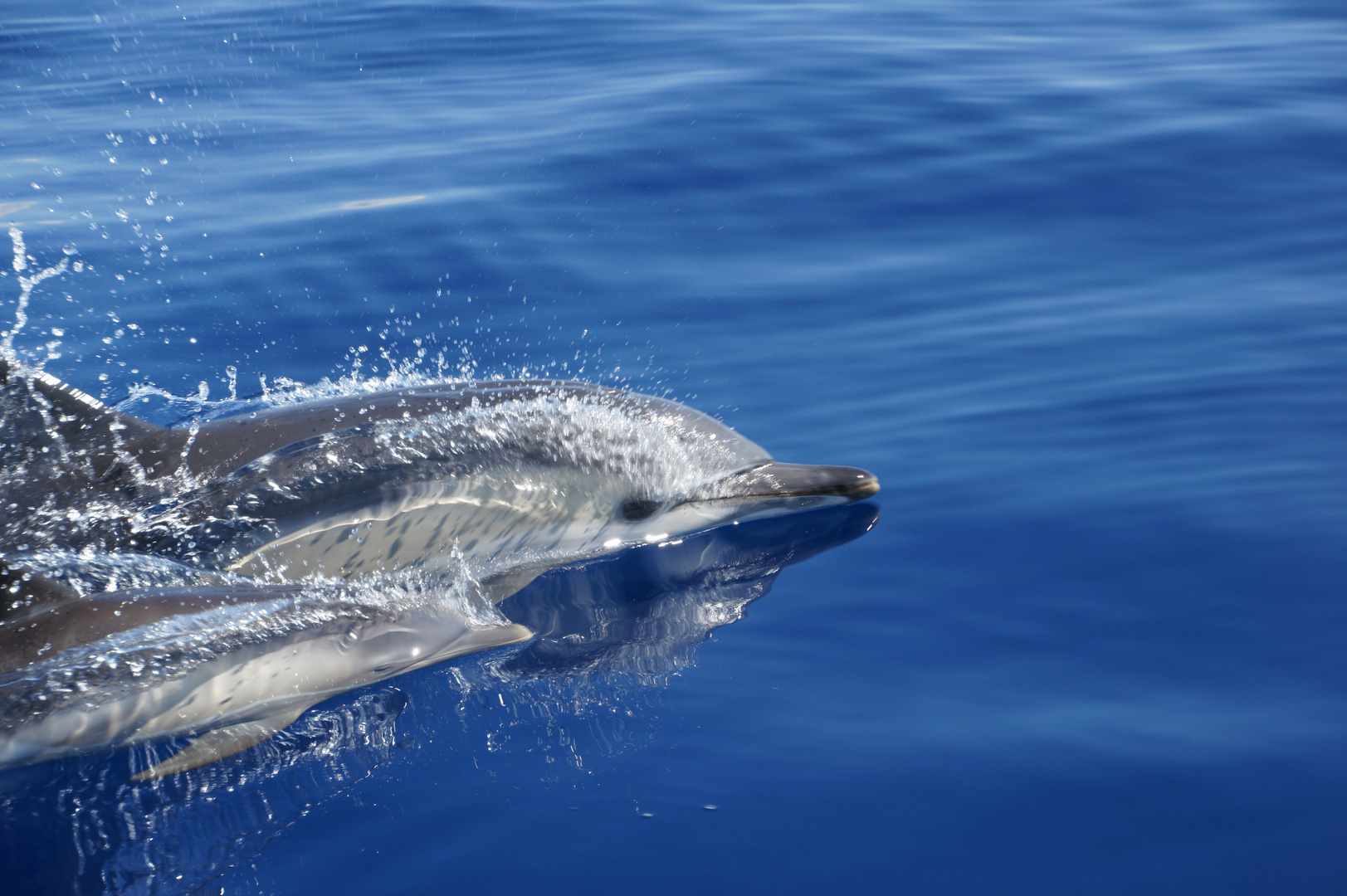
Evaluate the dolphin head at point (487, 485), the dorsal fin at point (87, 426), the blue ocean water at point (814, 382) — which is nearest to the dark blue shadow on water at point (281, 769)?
the blue ocean water at point (814, 382)

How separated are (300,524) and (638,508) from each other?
1.52 meters

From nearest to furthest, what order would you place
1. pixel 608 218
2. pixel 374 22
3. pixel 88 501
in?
pixel 88 501 < pixel 608 218 < pixel 374 22

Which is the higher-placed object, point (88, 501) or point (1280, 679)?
point (88, 501)

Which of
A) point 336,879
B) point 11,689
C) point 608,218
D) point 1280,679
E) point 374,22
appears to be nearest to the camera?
point 336,879

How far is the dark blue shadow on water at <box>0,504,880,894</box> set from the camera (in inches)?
128

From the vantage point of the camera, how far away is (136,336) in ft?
24.7

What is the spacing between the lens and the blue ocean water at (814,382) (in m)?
3.36

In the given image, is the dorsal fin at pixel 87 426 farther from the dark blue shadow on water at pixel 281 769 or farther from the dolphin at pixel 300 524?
the dark blue shadow on water at pixel 281 769

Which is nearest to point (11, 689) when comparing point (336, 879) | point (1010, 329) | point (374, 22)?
point (336, 879)

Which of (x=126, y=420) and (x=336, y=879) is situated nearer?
(x=336, y=879)

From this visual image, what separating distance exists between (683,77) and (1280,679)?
34.5ft

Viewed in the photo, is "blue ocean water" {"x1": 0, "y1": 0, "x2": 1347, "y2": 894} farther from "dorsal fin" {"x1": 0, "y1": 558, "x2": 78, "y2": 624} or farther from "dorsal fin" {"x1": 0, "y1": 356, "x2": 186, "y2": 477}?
"dorsal fin" {"x1": 0, "y1": 356, "x2": 186, "y2": 477}

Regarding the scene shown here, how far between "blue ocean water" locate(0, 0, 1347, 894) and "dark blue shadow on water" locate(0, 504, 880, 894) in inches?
0.7

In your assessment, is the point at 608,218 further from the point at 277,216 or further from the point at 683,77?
the point at 683,77
